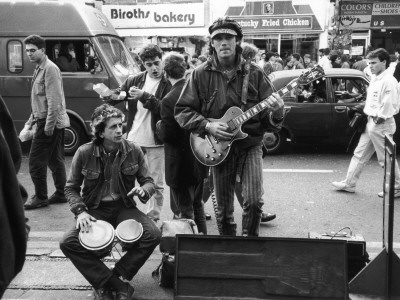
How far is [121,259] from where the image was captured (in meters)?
4.01

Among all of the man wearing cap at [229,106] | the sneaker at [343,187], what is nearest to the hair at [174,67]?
the man wearing cap at [229,106]

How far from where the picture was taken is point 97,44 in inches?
374

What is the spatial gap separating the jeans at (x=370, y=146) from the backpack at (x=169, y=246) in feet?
10.8

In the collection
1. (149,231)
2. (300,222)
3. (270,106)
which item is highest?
(270,106)

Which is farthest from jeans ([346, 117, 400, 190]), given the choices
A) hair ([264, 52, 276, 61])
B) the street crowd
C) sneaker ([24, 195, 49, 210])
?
hair ([264, 52, 276, 61])

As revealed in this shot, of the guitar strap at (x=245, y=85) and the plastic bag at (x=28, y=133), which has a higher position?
the guitar strap at (x=245, y=85)

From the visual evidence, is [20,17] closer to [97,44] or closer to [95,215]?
[97,44]

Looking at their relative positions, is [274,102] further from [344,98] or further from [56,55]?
[56,55]

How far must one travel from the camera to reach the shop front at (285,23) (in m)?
21.6

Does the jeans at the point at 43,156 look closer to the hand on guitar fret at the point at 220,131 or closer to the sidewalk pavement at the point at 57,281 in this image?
the sidewalk pavement at the point at 57,281

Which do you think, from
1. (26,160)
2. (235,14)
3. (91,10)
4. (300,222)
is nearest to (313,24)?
(235,14)

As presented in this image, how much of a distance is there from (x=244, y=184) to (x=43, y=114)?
3.08 m

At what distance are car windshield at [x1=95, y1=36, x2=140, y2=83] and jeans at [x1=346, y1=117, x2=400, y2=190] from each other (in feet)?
14.3

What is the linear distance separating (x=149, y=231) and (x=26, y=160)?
233 inches
